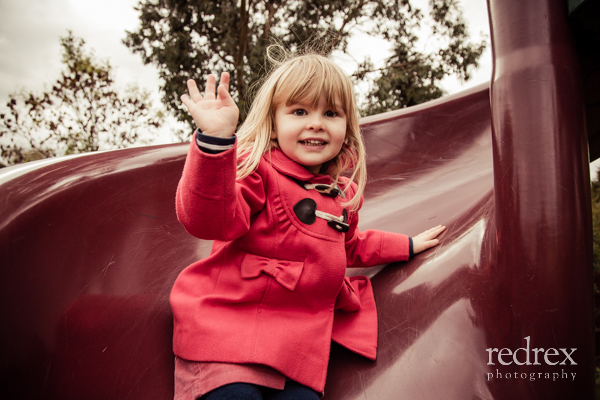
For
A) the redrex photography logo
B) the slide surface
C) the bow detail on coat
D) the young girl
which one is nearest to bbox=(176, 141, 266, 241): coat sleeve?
the young girl

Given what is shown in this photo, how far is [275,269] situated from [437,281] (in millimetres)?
420

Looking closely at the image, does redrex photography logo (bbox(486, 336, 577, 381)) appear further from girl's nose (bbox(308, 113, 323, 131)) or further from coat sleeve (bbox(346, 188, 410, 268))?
girl's nose (bbox(308, 113, 323, 131))

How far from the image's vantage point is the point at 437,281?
1002 millimetres

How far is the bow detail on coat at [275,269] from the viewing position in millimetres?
856

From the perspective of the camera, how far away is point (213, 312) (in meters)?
0.85

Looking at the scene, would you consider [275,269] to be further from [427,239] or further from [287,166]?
[427,239]

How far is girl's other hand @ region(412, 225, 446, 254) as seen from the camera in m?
1.16

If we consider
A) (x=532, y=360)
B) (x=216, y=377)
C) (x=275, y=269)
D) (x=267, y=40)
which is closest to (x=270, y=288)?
(x=275, y=269)

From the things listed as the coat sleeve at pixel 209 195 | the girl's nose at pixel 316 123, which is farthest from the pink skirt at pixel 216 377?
the girl's nose at pixel 316 123

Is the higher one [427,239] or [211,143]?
[211,143]

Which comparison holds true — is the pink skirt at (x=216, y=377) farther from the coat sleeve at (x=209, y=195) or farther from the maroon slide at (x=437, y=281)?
the coat sleeve at (x=209, y=195)

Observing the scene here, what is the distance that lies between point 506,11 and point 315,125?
18.0 inches

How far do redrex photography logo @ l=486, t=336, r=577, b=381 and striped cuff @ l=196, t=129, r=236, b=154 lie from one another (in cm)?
66

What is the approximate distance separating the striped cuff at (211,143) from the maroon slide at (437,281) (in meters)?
0.53
